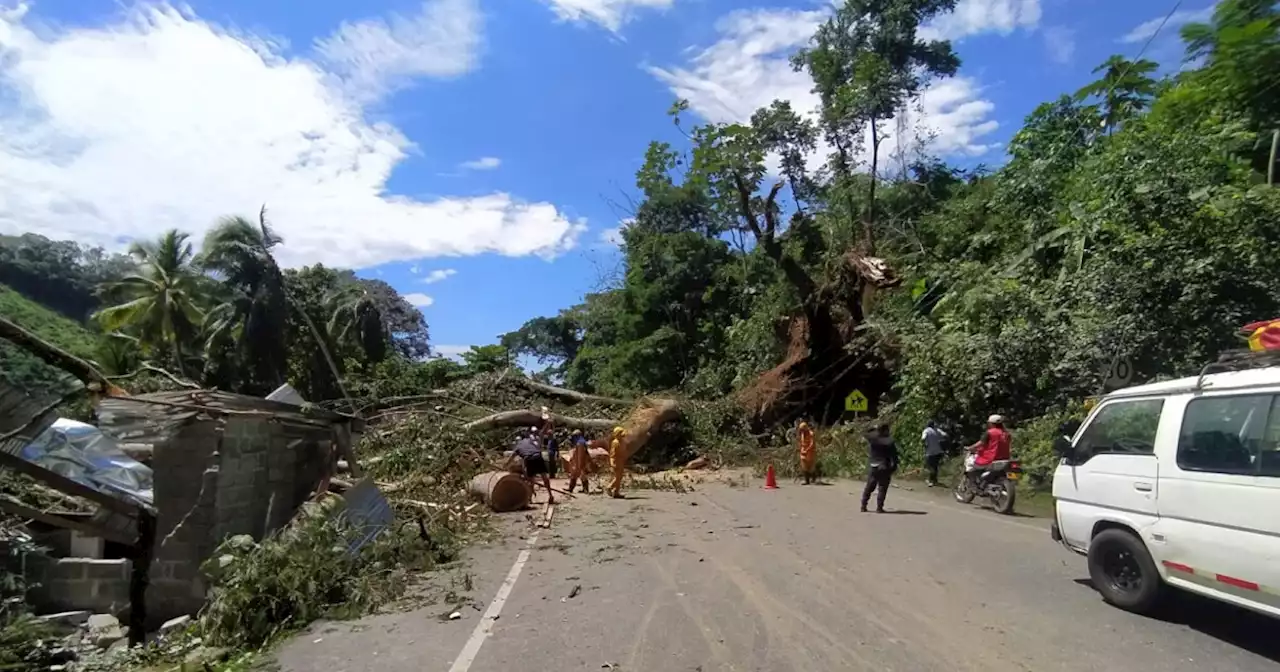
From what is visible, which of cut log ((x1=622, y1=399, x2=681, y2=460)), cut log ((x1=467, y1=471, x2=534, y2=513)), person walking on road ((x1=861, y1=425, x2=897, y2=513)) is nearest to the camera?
person walking on road ((x1=861, y1=425, x2=897, y2=513))

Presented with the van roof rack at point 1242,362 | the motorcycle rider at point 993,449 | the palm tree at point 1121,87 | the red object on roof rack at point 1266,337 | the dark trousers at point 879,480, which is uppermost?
the palm tree at point 1121,87

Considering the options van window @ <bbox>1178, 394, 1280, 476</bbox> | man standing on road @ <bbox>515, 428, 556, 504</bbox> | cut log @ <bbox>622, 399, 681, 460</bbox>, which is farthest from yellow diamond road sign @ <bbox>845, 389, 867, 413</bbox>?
van window @ <bbox>1178, 394, 1280, 476</bbox>

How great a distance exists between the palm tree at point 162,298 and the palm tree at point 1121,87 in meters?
40.1

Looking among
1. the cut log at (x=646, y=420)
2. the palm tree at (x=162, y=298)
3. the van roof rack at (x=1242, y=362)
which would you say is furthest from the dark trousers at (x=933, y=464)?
the palm tree at (x=162, y=298)

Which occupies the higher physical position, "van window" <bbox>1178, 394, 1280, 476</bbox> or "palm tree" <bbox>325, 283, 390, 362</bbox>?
"palm tree" <bbox>325, 283, 390, 362</bbox>

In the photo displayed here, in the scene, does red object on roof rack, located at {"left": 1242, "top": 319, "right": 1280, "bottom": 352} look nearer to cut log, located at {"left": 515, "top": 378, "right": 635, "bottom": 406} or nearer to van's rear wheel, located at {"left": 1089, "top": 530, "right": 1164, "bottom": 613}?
van's rear wheel, located at {"left": 1089, "top": 530, "right": 1164, "bottom": 613}

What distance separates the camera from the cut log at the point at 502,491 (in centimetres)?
1597

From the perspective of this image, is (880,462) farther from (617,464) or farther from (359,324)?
(359,324)

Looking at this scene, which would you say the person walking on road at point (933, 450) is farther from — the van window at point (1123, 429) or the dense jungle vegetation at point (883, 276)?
the van window at point (1123, 429)

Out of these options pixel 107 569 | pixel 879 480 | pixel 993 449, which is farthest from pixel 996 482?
pixel 107 569

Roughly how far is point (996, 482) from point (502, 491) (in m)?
8.61

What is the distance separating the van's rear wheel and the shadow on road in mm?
204

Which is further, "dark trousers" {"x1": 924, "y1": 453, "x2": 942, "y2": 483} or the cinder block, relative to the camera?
"dark trousers" {"x1": 924, "y1": 453, "x2": 942, "y2": 483}

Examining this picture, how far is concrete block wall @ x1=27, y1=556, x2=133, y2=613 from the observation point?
400 inches
